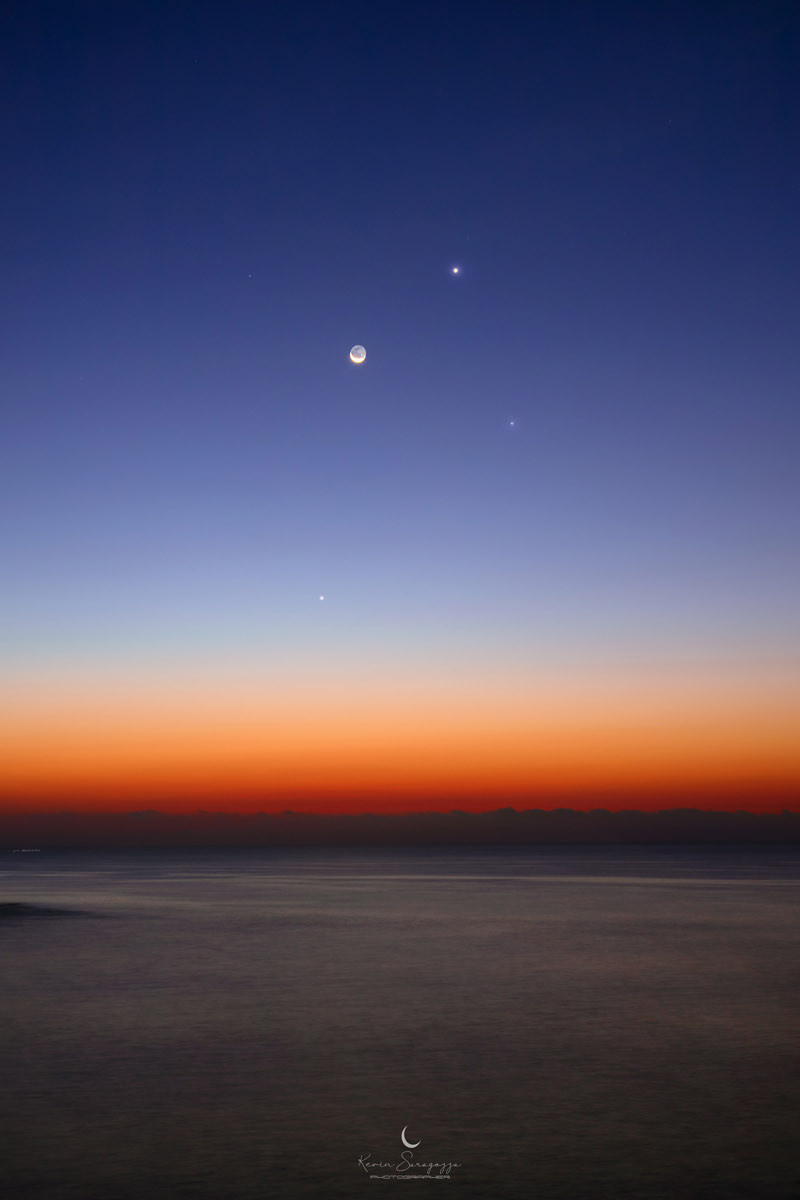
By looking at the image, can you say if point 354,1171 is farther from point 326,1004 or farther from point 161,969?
point 161,969

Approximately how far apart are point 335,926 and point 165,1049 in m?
32.9

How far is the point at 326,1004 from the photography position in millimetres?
28609

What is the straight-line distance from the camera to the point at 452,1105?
58.2ft

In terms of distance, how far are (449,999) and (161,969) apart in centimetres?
1184

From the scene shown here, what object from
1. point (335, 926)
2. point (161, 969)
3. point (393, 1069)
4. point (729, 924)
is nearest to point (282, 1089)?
point (393, 1069)

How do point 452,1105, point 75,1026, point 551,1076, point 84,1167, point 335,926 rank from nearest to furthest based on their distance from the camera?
point 84,1167 → point 452,1105 → point 551,1076 → point 75,1026 → point 335,926

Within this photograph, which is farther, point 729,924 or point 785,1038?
point 729,924

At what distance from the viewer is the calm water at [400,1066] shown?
47.0ft

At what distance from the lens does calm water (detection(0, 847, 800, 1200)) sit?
14320 mm

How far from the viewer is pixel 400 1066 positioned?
68.0 feet

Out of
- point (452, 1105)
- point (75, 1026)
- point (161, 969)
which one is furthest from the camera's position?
point (161, 969)

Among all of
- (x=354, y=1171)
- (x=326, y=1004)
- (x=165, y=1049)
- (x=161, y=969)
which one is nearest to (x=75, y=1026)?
(x=165, y=1049)

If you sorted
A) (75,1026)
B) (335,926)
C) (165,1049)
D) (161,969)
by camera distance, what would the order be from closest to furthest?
(165,1049)
(75,1026)
(161,969)
(335,926)

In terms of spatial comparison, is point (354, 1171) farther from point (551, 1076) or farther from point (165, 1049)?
point (165, 1049)
